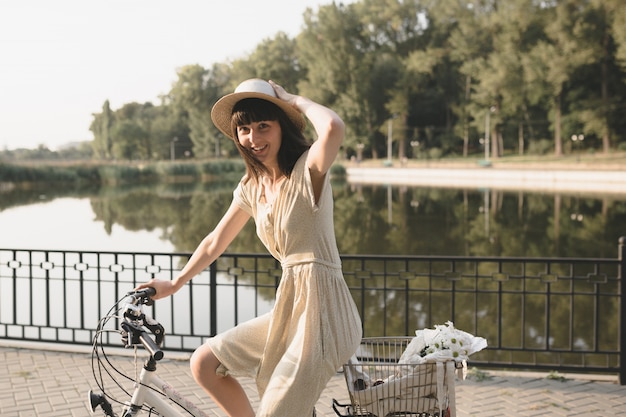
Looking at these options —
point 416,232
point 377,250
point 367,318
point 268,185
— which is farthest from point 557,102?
point 268,185

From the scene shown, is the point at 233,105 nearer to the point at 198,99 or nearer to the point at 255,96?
the point at 255,96

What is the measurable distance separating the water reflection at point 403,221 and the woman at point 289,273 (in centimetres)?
1565

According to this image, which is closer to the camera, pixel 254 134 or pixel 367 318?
pixel 254 134

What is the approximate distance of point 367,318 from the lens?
1042 centimetres

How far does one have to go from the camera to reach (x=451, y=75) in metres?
70.2

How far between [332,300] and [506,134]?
66899mm

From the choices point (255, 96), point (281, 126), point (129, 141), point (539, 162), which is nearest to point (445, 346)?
point (281, 126)

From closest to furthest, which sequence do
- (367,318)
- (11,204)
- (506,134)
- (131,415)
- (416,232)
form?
(131,415) → (367,318) → (416,232) → (11,204) → (506,134)

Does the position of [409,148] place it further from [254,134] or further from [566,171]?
[254,134]

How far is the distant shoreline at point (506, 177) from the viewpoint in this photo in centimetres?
4084

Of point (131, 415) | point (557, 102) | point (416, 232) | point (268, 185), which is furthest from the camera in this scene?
point (557, 102)

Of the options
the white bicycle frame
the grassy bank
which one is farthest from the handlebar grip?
the grassy bank

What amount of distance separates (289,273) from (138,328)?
1.78ft

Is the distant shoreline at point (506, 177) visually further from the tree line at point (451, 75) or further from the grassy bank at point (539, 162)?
the tree line at point (451, 75)
